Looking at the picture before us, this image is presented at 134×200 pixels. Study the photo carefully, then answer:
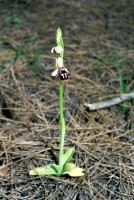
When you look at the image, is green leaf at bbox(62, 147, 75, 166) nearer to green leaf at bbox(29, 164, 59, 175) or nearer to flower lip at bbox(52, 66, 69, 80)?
green leaf at bbox(29, 164, 59, 175)

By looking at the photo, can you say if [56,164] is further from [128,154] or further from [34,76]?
[34,76]

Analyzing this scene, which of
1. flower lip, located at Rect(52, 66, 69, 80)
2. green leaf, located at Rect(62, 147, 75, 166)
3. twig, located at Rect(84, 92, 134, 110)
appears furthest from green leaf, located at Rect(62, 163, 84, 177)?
twig, located at Rect(84, 92, 134, 110)

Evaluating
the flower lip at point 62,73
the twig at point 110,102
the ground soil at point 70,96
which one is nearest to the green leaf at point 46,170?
the ground soil at point 70,96

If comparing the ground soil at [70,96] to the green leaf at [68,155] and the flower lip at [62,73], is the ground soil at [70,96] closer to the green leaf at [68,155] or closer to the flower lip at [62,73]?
→ the green leaf at [68,155]

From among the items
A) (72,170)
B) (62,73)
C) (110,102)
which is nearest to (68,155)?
(72,170)

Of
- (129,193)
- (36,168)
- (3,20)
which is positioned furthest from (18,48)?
(129,193)
